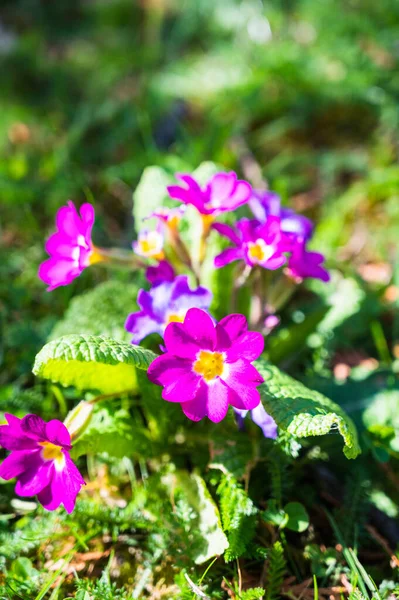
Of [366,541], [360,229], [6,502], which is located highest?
[360,229]

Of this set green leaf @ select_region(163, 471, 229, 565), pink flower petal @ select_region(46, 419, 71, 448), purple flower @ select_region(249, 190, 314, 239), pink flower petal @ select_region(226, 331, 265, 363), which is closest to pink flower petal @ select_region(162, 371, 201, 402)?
pink flower petal @ select_region(226, 331, 265, 363)

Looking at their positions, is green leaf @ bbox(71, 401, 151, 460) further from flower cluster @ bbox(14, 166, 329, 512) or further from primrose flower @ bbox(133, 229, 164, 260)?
primrose flower @ bbox(133, 229, 164, 260)

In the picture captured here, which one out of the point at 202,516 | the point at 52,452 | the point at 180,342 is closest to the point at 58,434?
the point at 52,452

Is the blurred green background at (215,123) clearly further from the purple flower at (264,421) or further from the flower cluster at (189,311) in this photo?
the purple flower at (264,421)

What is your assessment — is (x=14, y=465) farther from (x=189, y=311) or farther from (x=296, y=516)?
(x=296, y=516)

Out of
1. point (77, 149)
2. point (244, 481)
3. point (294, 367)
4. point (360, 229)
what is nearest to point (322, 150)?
point (360, 229)

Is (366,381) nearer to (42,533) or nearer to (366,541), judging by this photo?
(366,541)
